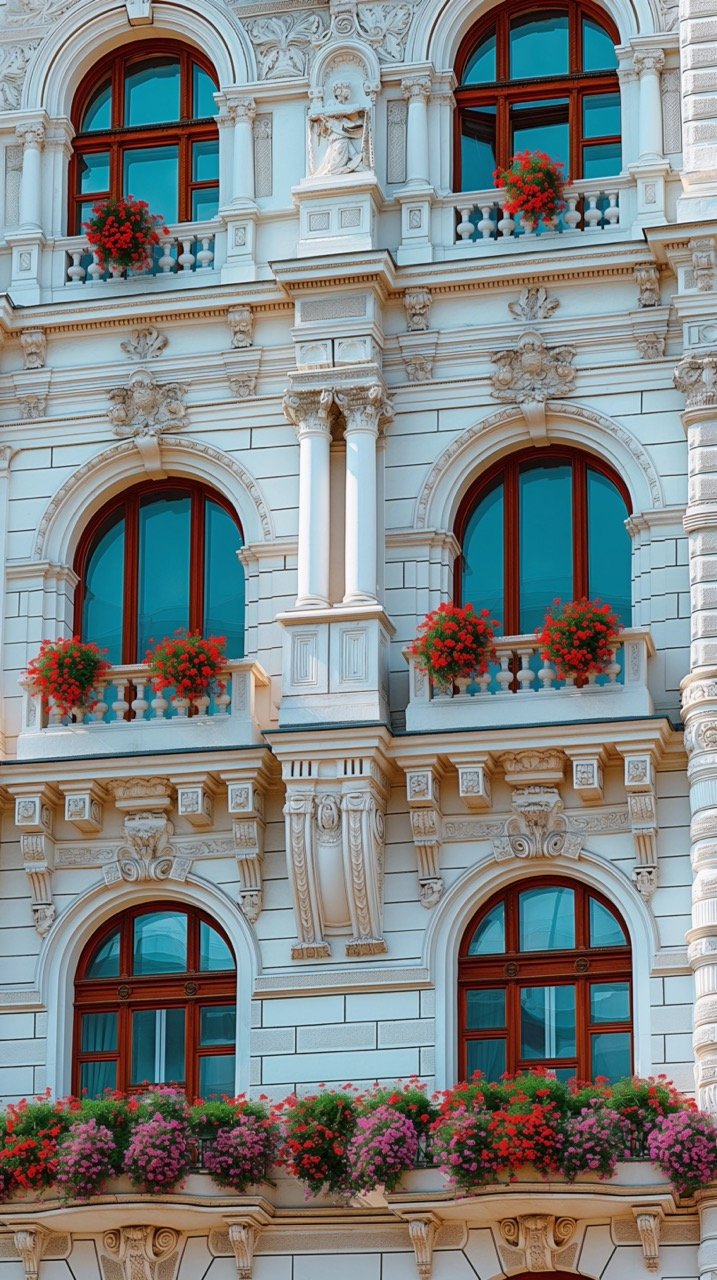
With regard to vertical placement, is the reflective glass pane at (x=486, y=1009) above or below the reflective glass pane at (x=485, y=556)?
below

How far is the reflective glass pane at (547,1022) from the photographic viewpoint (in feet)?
87.6

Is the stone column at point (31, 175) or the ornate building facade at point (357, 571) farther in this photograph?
the stone column at point (31, 175)

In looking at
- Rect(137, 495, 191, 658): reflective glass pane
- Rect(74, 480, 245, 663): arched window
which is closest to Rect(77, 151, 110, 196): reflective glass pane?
Rect(74, 480, 245, 663): arched window

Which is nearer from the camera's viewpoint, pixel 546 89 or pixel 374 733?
pixel 374 733

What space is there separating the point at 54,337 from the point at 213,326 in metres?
1.66

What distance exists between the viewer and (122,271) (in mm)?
30062

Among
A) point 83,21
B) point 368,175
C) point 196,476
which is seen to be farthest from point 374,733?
point 83,21

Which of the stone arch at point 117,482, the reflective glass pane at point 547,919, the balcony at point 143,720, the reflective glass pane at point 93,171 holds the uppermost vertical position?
the reflective glass pane at point 93,171

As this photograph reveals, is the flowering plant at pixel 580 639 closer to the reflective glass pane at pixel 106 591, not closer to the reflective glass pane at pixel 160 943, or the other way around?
the reflective glass pane at pixel 160 943

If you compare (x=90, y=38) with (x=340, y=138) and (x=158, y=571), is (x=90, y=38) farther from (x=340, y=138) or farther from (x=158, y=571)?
(x=158, y=571)

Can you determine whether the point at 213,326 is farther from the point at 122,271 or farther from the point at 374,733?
the point at 374,733

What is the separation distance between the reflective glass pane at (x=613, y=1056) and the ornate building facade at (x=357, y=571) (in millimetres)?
32

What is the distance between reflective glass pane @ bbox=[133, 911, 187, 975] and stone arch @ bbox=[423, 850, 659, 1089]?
248 centimetres

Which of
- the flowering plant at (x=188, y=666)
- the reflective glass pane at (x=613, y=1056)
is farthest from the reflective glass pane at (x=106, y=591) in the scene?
the reflective glass pane at (x=613, y=1056)
